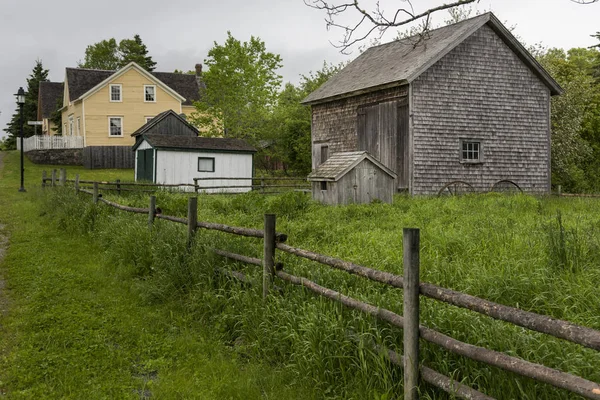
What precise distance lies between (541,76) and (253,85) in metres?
22.4

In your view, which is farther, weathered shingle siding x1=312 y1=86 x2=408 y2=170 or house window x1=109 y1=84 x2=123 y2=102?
house window x1=109 y1=84 x2=123 y2=102

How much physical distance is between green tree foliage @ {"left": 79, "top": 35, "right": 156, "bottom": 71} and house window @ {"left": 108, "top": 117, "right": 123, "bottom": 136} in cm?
3217

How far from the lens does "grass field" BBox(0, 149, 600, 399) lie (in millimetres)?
4164

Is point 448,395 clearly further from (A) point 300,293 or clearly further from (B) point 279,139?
(B) point 279,139

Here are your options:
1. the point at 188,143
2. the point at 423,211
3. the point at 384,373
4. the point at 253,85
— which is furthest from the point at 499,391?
the point at 253,85

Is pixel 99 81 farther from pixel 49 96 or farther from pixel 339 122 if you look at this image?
pixel 339 122

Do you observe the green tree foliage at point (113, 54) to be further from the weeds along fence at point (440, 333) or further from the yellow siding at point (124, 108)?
the weeds along fence at point (440, 333)

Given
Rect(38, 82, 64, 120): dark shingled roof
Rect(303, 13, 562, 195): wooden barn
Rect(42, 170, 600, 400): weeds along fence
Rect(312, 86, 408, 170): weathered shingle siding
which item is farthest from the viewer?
Rect(38, 82, 64, 120): dark shingled roof

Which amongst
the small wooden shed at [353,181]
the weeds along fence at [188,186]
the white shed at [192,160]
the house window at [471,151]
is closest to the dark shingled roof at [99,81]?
the white shed at [192,160]

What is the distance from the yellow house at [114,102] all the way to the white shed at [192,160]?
14085 mm

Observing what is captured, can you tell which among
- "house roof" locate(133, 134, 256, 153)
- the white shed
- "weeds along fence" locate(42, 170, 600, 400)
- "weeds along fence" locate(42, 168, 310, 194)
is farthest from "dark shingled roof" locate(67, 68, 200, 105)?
"weeds along fence" locate(42, 170, 600, 400)

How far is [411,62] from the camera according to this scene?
21.6 m

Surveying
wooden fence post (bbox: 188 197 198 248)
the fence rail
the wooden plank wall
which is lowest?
wooden fence post (bbox: 188 197 198 248)

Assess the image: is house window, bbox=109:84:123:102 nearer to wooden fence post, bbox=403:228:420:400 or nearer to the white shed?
the white shed
